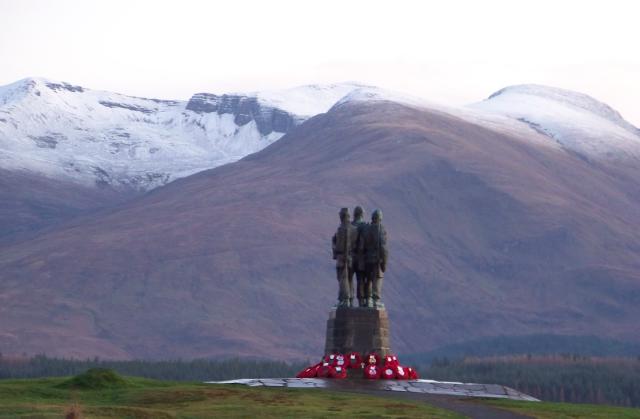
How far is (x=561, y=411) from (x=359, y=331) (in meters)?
15.1

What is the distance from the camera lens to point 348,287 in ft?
265

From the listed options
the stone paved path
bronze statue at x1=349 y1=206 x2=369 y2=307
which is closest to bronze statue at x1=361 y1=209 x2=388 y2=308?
bronze statue at x1=349 y1=206 x2=369 y2=307

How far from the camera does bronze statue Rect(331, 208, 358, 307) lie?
80625 millimetres

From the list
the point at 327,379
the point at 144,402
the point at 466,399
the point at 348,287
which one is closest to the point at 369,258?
the point at 348,287

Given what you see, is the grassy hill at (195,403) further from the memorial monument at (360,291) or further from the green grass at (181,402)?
the memorial monument at (360,291)

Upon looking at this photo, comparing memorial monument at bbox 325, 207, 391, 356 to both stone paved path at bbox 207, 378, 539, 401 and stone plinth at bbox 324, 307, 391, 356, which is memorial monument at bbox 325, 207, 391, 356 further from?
stone paved path at bbox 207, 378, 539, 401

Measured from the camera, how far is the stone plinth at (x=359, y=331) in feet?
260

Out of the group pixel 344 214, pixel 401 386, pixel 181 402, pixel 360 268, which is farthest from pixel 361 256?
pixel 181 402

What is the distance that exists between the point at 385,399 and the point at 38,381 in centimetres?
1388

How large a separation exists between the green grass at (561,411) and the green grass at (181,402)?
359 centimetres

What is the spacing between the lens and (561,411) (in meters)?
66.2

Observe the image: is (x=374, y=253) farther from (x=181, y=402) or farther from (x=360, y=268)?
(x=181, y=402)

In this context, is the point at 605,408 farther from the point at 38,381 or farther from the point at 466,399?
the point at 38,381

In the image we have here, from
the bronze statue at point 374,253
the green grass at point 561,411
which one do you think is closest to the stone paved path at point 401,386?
the green grass at point 561,411
